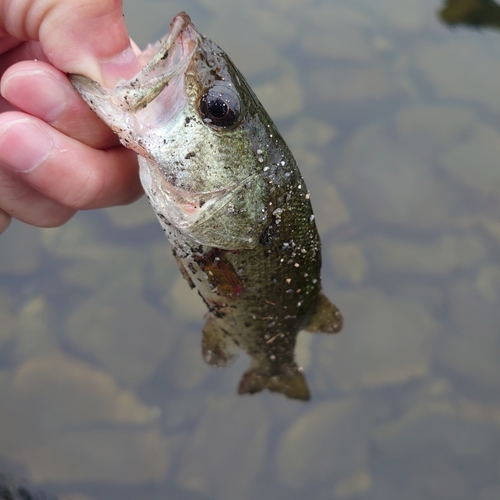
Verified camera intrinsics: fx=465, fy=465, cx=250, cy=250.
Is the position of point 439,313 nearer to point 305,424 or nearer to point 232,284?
point 305,424

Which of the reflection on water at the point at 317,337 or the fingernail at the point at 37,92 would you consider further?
the reflection on water at the point at 317,337

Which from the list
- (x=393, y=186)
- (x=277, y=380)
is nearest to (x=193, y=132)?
(x=277, y=380)

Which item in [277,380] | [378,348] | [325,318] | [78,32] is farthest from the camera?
[378,348]

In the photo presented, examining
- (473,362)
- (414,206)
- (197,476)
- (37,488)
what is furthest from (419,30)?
(37,488)

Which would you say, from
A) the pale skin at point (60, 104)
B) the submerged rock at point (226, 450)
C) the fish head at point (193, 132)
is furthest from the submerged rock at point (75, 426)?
the fish head at point (193, 132)

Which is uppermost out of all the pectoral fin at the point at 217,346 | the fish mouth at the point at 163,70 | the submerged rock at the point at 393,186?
the fish mouth at the point at 163,70

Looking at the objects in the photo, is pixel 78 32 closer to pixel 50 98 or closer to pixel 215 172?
pixel 50 98

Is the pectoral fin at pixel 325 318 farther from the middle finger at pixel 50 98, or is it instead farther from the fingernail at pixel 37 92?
the fingernail at pixel 37 92
